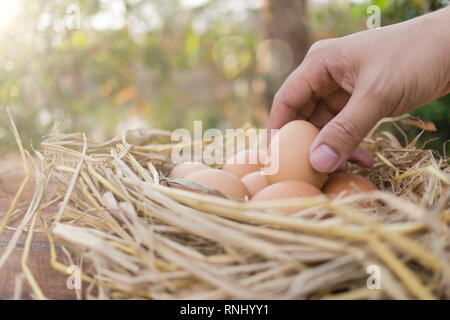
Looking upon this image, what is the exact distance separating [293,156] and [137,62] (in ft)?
8.76

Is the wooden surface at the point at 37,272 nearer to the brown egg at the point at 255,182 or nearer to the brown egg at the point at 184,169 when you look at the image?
the brown egg at the point at 184,169

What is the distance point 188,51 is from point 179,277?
3420 millimetres

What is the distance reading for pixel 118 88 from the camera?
270 cm

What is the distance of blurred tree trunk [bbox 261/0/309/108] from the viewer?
2.58 metres

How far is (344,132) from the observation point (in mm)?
834

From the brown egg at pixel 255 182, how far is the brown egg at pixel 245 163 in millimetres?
66

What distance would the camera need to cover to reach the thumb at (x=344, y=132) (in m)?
0.83

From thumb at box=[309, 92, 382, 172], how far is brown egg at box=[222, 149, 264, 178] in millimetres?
229

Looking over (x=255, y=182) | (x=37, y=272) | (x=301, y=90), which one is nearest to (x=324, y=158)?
(x=255, y=182)

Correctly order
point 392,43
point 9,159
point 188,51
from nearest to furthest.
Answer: point 392,43 → point 9,159 → point 188,51

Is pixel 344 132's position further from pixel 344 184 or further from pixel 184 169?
pixel 184 169

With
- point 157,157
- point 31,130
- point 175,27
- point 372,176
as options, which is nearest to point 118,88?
point 31,130
